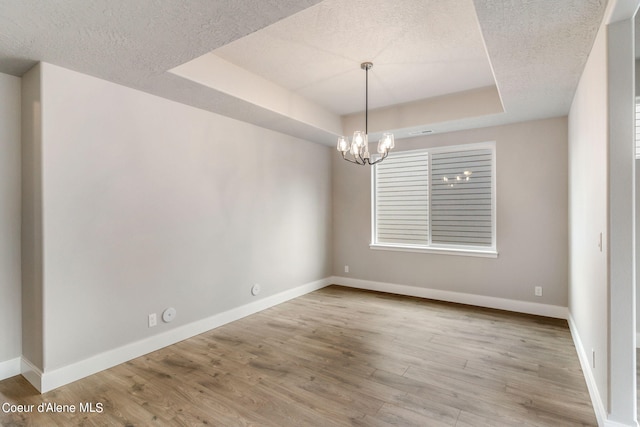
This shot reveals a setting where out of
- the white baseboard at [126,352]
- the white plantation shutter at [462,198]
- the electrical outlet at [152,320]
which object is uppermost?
the white plantation shutter at [462,198]

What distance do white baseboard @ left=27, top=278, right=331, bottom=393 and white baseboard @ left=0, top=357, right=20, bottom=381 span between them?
0.23 ft

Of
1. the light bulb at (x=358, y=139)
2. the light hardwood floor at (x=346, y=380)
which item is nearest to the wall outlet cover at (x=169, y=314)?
the light hardwood floor at (x=346, y=380)

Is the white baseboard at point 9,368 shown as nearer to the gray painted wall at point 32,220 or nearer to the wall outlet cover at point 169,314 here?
the gray painted wall at point 32,220

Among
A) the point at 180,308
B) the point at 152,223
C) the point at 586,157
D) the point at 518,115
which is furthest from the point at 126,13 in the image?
the point at 518,115

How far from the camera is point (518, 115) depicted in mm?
3889

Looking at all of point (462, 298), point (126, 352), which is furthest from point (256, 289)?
point (462, 298)

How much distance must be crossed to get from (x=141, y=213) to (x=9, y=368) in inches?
61.8

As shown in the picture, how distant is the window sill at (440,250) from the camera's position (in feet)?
14.6

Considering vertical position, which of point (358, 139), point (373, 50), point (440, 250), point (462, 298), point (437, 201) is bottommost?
point (462, 298)

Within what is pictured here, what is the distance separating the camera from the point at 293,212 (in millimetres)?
4973

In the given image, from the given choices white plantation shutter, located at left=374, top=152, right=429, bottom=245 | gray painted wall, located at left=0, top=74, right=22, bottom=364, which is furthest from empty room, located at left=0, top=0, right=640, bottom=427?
white plantation shutter, located at left=374, top=152, right=429, bottom=245

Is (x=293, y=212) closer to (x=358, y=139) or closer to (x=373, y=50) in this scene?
Answer: (x=358, y=139)

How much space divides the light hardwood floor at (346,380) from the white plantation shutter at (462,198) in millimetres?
1316

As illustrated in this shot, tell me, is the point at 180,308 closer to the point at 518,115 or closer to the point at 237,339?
the point at 237,339
